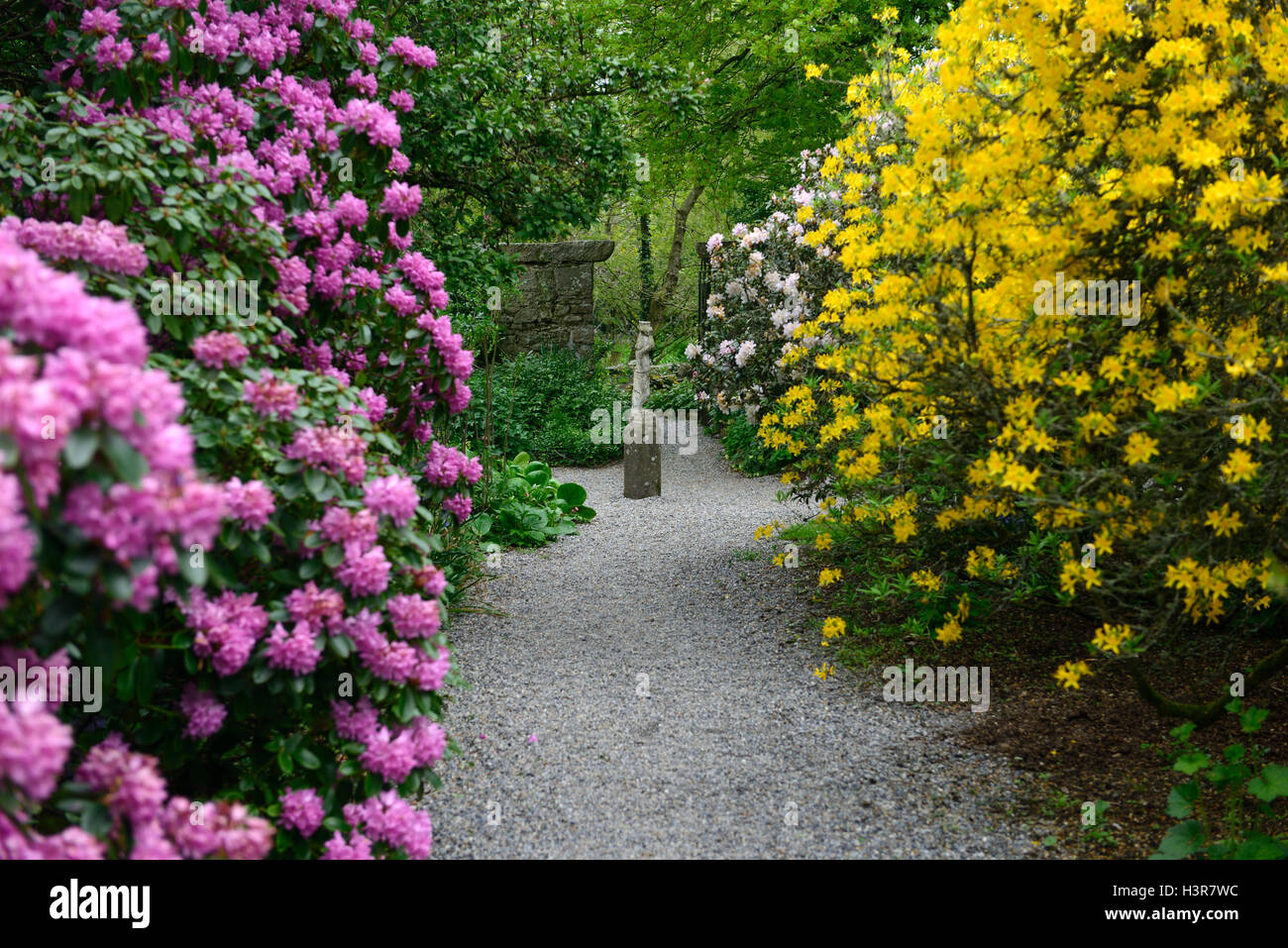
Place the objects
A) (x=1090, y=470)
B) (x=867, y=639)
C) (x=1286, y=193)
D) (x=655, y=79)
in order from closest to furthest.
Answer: (x=1286, y=193) → (x=1090, y=470) → (x=867, y=639) → (x=655, y=79)

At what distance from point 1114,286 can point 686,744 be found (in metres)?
2.33

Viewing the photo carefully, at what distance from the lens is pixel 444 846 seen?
9.84 ft

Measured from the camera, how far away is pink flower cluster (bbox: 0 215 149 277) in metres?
2.06

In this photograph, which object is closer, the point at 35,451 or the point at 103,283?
the point at 35,451

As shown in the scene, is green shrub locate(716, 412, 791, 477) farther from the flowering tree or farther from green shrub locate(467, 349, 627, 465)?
green shrub locate(467, 349, 627, 465)

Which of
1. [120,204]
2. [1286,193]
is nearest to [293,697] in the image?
[120,204]

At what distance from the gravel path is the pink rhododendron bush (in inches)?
39.5

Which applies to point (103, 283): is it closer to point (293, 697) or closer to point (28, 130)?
point (28, 130)

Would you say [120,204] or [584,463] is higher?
[120,204]

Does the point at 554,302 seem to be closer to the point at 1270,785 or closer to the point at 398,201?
the point at 398,201

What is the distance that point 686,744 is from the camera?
12.3 feet

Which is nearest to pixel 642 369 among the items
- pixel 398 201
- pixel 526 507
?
pixel 526 507
